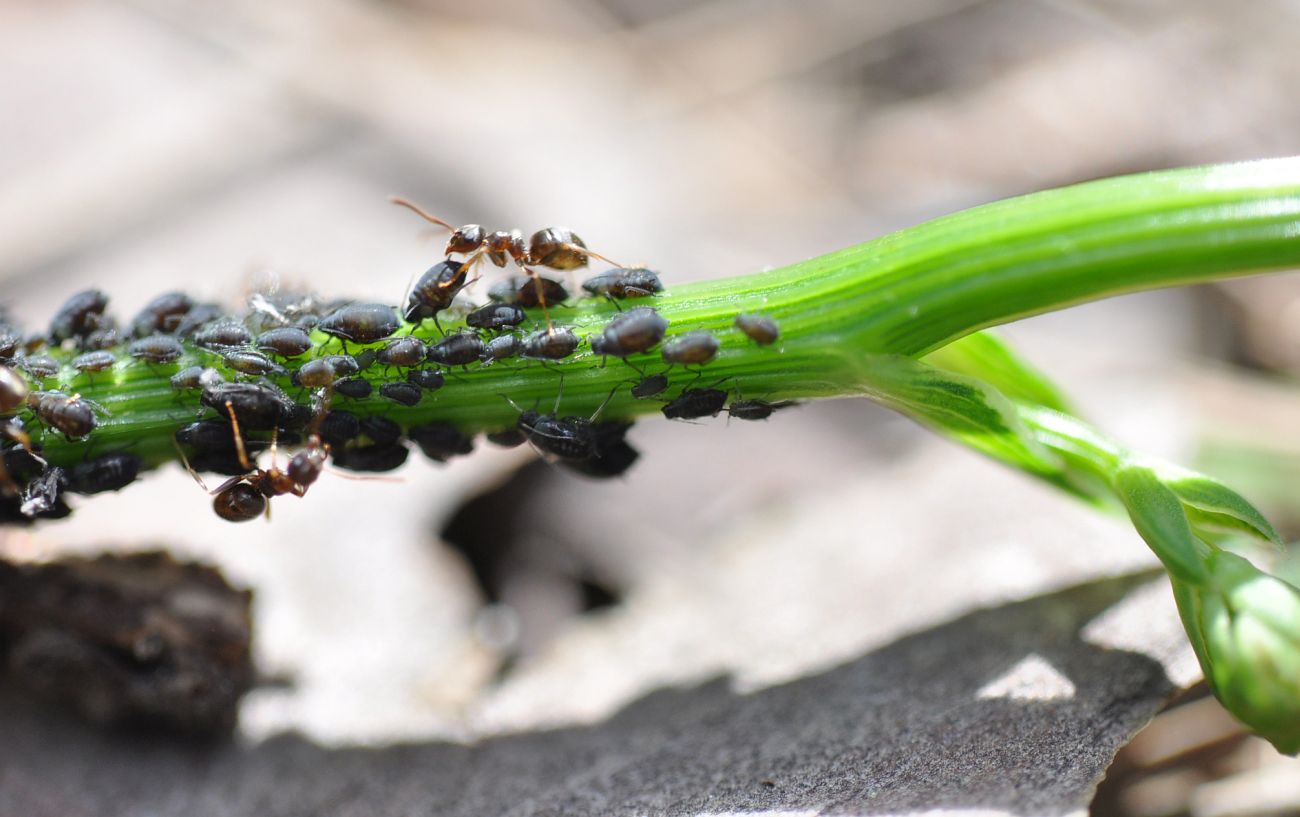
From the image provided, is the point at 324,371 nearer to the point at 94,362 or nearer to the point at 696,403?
the point at 94,362

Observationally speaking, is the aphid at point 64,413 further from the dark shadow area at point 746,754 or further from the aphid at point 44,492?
the dark shadow area at point 746,754

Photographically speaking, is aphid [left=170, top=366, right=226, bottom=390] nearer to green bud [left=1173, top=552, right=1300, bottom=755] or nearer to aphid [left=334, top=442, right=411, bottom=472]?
aphid [left=334, top=442, right=411, bottom=472]

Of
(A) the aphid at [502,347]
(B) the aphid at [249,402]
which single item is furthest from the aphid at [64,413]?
(A) the aphid at [502,347]

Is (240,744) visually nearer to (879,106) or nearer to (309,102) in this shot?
(309,102)

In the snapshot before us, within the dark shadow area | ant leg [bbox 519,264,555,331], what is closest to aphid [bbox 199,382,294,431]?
ant leg [bbox 519,264,555,331]

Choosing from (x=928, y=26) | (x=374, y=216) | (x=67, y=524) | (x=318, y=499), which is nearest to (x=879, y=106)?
(x=928, y=26)

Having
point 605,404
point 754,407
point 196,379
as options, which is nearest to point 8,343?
point 196,379

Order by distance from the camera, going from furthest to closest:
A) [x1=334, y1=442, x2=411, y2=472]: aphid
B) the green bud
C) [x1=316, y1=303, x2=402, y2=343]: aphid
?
[x1=334, y1=442, x2=411, y2=472]: aphid < [x1=316, y1=303, x2=402, y2=343]: aphid < the green bud
